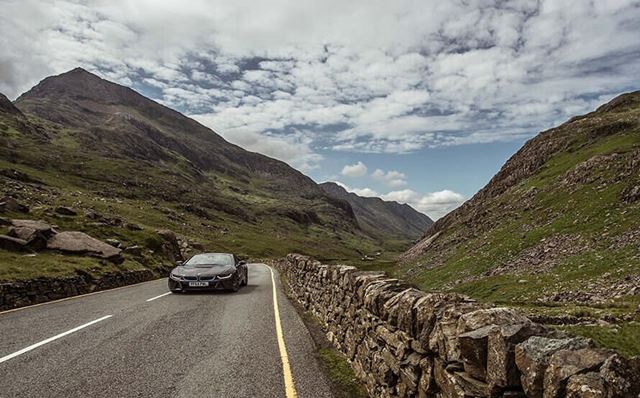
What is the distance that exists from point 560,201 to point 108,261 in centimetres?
5068

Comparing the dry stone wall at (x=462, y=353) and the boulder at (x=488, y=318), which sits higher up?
the boulder at (x=488, y=318)

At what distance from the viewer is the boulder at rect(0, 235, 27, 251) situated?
2519 cm

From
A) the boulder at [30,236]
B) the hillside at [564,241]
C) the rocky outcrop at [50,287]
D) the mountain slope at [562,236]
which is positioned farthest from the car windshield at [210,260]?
the mountain slope at [562,236]

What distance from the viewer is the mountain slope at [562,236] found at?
27.9 meters

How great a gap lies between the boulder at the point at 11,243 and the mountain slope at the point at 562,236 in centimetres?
3023

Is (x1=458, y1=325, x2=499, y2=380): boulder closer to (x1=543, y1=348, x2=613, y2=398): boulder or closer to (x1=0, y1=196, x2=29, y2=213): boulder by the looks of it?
(x1=543, y1=348, x2=613, y2=398): boulder

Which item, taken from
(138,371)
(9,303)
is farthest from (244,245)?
(138,371)

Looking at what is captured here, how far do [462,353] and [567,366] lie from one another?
4.94ft

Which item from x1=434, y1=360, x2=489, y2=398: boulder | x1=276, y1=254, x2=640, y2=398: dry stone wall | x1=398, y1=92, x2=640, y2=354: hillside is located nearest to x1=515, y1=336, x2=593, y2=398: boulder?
x1=276, y1=254, x2=640, y2=398: dry stone wall

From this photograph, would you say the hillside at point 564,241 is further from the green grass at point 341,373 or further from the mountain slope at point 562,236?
the green grass at point 341,373

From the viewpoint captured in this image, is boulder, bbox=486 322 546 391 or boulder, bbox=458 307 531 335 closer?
boulder, bbox=486 322 546 391

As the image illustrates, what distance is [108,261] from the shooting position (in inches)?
1182

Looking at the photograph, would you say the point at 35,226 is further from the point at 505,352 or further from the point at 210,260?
the point at 505,352

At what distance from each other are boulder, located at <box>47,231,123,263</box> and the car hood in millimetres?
10991
